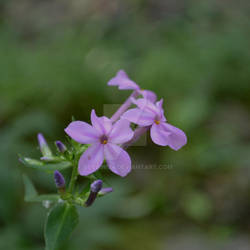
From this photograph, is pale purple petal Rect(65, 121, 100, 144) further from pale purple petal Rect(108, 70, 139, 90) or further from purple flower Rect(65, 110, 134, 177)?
pale purple petal Rect(108, 70, 139, 90)

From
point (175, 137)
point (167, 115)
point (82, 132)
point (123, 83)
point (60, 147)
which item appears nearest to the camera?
point (82, 132)

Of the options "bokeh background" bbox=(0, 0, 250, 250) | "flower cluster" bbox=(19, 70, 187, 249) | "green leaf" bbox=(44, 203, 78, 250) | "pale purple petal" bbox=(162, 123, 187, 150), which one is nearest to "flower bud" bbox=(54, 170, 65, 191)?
"flower cluster" bbox=(19, 70, 187, 249)

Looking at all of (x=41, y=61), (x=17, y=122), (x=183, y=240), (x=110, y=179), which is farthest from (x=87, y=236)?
(x=41, y=61)

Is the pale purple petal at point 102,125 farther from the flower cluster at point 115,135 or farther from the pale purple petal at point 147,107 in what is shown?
the pale purple petal at point 147,107

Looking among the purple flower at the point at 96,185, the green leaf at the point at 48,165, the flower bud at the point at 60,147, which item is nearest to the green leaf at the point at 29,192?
the green leaf at the point at 48,165

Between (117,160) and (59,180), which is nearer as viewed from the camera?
(117,160)

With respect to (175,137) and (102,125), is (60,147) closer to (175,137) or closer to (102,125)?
(102,125)

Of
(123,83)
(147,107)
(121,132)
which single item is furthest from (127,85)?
(121,132)
